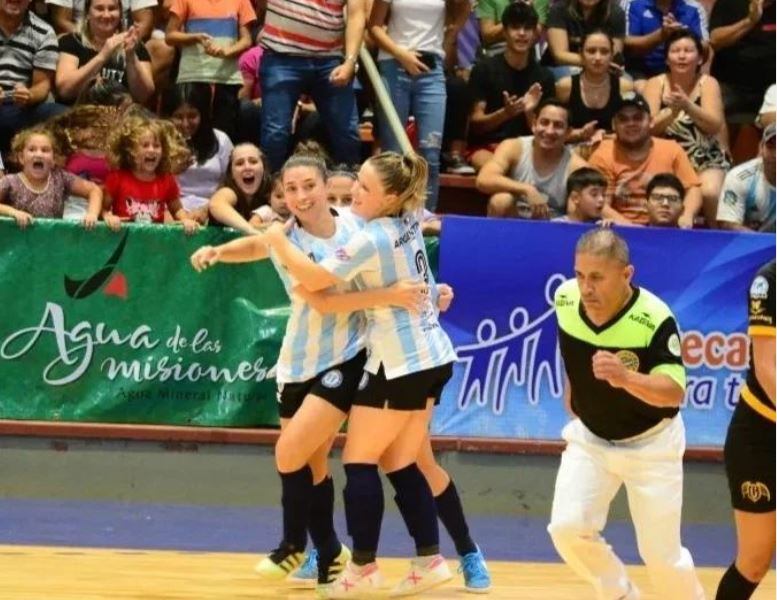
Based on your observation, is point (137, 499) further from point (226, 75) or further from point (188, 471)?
point (226, 75)

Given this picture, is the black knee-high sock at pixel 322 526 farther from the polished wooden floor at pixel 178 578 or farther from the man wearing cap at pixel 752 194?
the man wearing cap at pixel 752 194

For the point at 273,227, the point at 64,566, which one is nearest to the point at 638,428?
the point at 273,227

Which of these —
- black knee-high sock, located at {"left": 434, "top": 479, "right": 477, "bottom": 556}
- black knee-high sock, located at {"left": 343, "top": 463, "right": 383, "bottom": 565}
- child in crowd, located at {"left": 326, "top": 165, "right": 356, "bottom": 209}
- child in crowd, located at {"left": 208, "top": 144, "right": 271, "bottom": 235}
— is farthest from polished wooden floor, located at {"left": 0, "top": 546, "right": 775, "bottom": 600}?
child in crowd, located at {"left": 208, "top": 144, "right": 271, "bottom": 235}

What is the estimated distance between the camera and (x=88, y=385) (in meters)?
9.42

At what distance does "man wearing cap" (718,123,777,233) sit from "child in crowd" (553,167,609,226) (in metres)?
0.84

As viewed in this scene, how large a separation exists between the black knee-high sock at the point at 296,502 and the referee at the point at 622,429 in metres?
1.07

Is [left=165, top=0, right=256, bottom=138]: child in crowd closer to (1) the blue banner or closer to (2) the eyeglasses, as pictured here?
(1) the blue banner

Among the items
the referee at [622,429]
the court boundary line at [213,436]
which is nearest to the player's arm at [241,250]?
the referee at [622,429]

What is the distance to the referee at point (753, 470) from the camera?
567 cm

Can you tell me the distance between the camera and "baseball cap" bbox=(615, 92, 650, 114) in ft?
34.4

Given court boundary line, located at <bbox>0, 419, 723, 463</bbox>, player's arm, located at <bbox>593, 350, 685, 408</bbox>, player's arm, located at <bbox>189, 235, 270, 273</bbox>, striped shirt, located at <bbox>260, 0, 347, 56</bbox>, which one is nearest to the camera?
player's arm, located at <bbox>593, 350, 685, 408</bbox>

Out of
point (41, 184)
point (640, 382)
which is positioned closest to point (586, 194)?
point (41, 184)

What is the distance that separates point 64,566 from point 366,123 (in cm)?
525

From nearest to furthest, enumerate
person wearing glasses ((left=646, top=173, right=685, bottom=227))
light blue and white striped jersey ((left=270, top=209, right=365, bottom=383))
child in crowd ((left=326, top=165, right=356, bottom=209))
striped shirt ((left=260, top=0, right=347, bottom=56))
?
light blue and white striped jersey ((left=270, top=209, right=365, bottom=383)) < child in crowd ((left=326, top=165, right=356, bottom=209)) < person wearing glasses ((left=646, top=173, right=685, bottom=227)) < striped shirt ((left=260, top=0, right=347, bottom=56))
